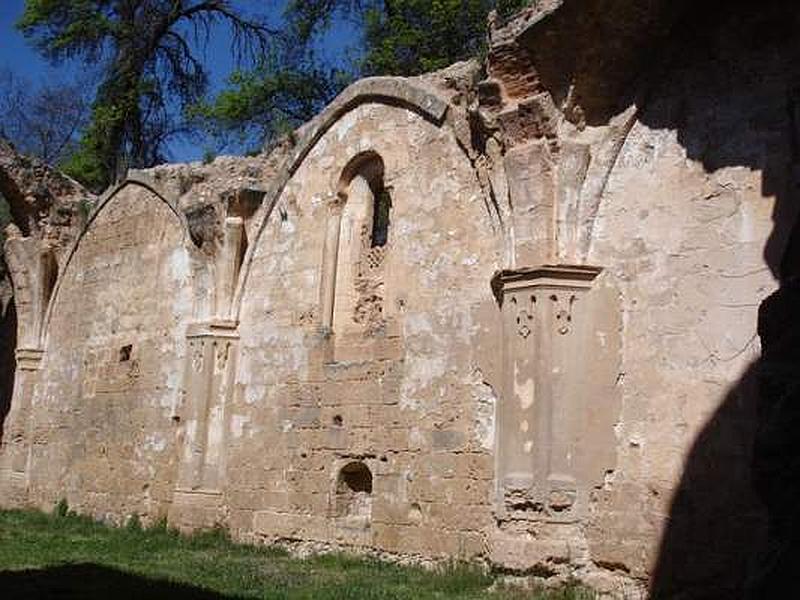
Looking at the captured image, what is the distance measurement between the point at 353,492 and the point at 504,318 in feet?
8.82

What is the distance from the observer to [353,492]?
9.69 meters

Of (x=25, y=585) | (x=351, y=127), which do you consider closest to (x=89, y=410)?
(x=351, y=127)

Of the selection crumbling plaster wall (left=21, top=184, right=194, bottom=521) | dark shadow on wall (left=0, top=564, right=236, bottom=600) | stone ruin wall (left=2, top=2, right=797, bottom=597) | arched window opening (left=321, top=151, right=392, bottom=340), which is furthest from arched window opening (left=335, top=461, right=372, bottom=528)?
crumbling plaster wall (left=21, top=184, right=194, bottom=521)

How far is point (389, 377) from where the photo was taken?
929cm

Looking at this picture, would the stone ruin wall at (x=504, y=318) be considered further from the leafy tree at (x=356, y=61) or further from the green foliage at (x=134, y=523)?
the leafy tree at (x=356, y=61)

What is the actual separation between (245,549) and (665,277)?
5.10 m

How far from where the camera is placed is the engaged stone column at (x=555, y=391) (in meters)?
7.47

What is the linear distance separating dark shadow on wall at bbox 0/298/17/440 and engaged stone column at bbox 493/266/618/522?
10.9 meters

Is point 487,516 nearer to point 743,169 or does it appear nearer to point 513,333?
point 513,333

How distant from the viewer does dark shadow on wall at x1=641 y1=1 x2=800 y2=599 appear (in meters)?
6.62

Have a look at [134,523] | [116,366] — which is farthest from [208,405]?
[116,366]

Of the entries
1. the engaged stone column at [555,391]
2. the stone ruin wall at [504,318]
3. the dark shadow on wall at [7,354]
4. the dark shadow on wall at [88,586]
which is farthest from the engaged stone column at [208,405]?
the dark shadow on wall at [7,354]

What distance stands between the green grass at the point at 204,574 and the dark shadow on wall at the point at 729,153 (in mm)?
868

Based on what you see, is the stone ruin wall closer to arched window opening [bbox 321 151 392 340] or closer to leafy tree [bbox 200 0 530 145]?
arched window opening [bbox 321 151 392 340]
